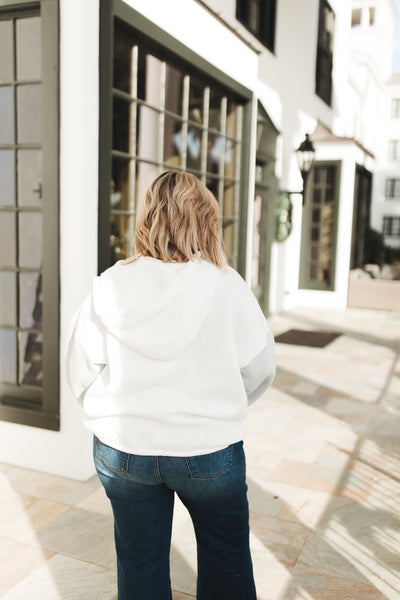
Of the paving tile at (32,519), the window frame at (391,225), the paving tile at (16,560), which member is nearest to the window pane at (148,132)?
the paving tile at (32,519)

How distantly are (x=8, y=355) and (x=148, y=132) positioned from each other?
213 centimetres

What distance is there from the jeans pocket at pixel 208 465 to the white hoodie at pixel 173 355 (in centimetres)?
3

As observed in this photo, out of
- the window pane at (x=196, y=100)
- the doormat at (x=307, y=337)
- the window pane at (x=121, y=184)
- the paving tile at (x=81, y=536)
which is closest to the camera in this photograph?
the paving tile at (x=81, y=536)

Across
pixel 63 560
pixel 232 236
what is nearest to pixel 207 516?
pixel 63 560

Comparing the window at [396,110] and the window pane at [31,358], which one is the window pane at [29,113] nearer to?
the window pane at [31,358]

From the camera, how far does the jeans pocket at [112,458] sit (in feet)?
5.33

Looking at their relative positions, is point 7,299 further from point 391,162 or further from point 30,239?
point 391,162

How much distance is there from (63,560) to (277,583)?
99 centimetres

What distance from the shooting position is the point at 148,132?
471 cm

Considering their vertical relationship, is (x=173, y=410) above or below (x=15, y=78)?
below

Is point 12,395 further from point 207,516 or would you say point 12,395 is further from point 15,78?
point 207,516

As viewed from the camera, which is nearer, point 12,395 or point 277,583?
point 277,583

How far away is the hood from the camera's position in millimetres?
1562

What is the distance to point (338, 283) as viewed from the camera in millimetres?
11484
